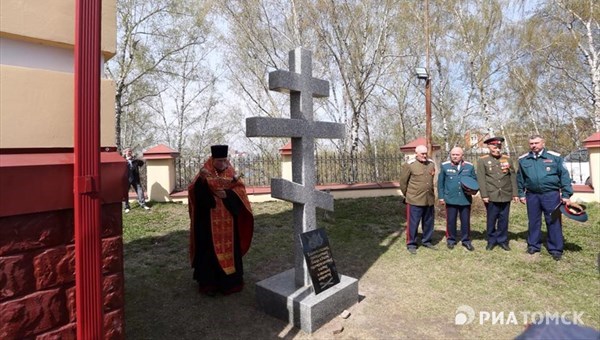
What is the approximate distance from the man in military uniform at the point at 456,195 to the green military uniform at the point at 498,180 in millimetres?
167

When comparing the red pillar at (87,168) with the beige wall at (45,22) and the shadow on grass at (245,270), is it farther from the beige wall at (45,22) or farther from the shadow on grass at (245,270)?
the shadow on grass at (245,270)

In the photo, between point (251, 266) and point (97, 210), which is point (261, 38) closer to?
point (251, 266)

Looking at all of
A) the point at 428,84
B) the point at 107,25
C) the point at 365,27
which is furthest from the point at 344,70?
the point at 107,25

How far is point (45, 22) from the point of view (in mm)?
1857

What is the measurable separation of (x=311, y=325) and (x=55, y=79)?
2650 mm

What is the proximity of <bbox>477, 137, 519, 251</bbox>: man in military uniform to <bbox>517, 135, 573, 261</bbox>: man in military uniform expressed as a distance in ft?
0.68

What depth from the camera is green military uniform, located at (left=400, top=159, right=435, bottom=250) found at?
527 cm

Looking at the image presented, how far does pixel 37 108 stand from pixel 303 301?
2.49 m

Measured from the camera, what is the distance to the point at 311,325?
Result: 3.06 metres

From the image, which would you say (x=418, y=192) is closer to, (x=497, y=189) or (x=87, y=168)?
(x=497, y=189)

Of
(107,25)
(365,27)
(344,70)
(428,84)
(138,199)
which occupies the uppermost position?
(365,27)

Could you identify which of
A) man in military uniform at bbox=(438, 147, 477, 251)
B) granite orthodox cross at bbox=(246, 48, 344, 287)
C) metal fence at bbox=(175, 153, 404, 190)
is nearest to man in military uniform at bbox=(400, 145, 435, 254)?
man in military uniform at bbox=(438, 147, 477, 251)

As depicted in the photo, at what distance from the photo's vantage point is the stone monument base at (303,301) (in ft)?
10.2

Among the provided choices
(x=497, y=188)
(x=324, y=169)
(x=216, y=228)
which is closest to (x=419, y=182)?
(x=497, y=188)
